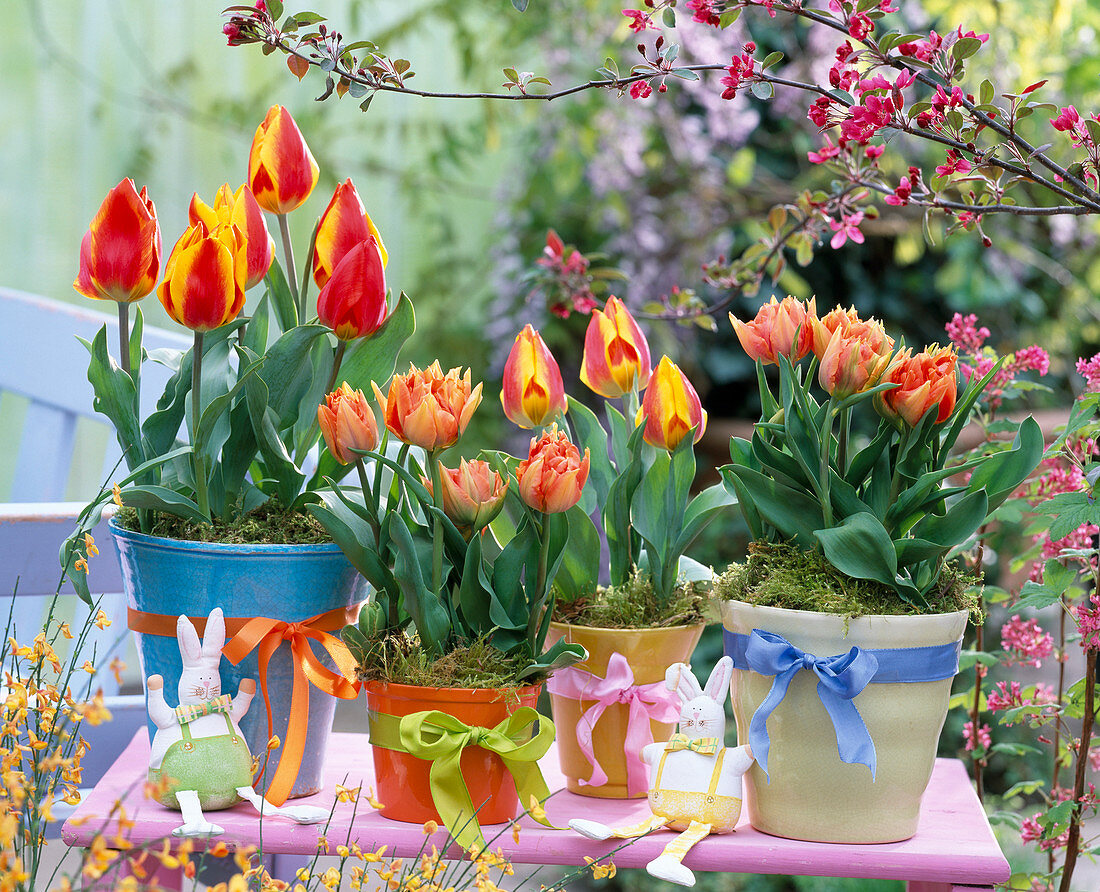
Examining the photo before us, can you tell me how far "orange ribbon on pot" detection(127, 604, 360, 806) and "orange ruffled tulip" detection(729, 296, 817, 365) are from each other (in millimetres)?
379

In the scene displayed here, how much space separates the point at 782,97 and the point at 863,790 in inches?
94.6

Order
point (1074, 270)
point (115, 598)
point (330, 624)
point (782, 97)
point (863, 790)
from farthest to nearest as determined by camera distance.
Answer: point (1074, 270), point (782, 97), point (115, 598), point (330, 624), point (863, 790)

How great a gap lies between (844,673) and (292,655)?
40cm

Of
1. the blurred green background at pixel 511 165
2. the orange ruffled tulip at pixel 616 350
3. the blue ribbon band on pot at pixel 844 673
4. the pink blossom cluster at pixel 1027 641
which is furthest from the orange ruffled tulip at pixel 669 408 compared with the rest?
the blurred green background at pixel 511 165

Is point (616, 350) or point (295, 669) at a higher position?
point (616, 350)

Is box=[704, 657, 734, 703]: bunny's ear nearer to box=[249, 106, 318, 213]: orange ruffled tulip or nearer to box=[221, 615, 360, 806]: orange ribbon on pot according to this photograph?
box=[221, 615, 360, 806]: orange ribbon on pot

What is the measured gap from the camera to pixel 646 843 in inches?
30.2

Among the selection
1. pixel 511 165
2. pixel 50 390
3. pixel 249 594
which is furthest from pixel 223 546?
pixel 511 165

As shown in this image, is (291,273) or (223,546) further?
(291,273)

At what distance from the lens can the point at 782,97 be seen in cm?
286

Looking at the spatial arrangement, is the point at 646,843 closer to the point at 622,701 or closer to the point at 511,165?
the point at 622,701

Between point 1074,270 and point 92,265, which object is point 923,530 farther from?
point 1074,270

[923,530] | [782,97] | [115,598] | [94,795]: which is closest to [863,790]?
[923,530]

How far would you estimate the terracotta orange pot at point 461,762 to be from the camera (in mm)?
777
